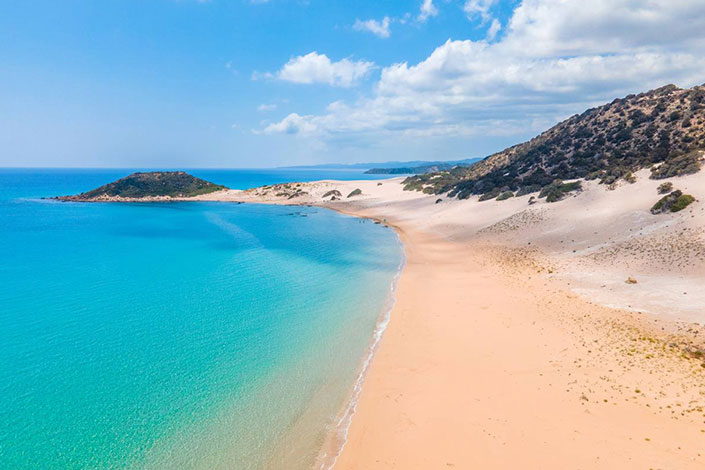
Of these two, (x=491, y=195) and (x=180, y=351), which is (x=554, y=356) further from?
(x=491, y=195)

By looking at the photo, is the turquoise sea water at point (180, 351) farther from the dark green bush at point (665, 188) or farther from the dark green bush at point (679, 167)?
the dark green bush at point (679, 167)

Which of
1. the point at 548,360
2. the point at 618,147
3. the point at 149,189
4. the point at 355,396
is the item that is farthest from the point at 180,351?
the point at 149,189

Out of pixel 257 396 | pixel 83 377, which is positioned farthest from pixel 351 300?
pixel 83 377

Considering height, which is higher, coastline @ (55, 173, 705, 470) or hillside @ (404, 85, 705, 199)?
hillside @ (404, 85, 705, 199)

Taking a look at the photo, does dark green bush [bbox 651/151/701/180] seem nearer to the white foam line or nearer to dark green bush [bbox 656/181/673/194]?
dark green bush [bbox 656/181/673/194]

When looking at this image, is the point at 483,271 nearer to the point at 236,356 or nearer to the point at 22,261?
the point at 236,356

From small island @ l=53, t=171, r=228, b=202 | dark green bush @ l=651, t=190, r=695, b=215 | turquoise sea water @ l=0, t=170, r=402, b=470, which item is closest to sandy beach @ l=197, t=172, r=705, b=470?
dark green bush @ l=651, t=190, r=695, b=215
